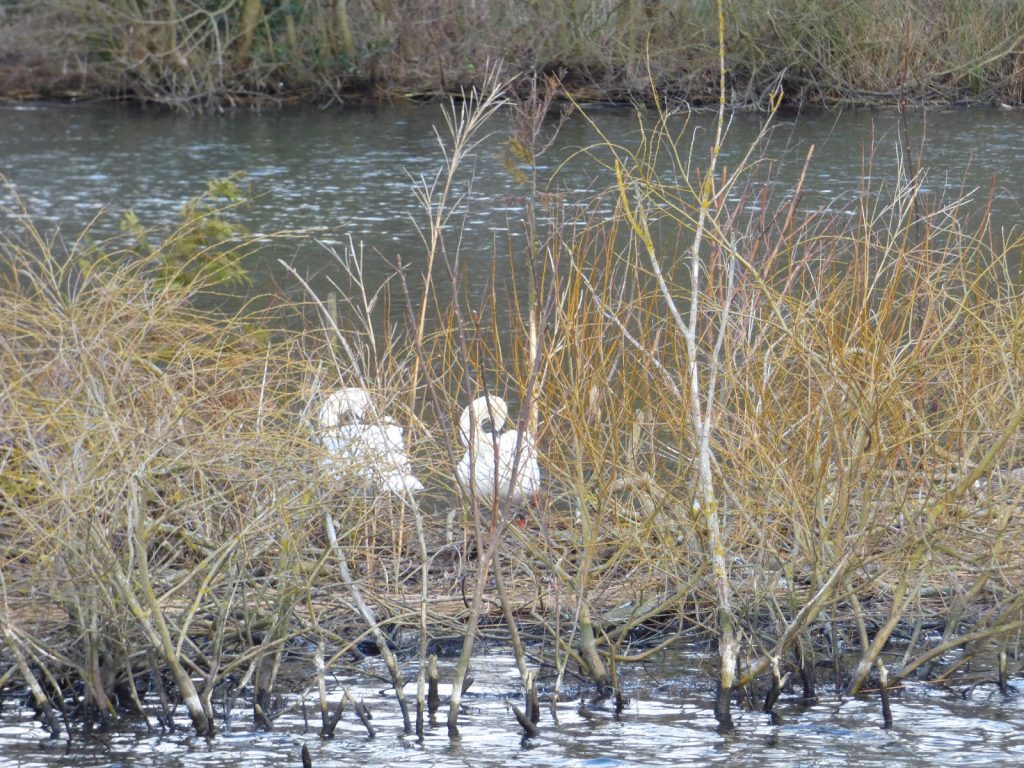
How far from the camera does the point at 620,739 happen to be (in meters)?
5.09

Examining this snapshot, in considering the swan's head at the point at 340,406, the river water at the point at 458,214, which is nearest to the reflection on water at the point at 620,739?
the river water at the point at 458,214

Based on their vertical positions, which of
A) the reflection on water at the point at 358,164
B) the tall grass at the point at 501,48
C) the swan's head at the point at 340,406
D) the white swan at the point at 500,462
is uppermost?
the tall grass at the point at 501,48

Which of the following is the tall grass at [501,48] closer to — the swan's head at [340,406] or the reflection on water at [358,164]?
the reflection on water at [358,164]

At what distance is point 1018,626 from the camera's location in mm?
4965

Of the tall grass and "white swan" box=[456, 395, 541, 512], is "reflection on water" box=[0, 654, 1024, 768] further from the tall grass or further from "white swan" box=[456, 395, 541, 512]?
the tall grass

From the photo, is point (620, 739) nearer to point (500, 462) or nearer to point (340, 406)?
point (340, 406)

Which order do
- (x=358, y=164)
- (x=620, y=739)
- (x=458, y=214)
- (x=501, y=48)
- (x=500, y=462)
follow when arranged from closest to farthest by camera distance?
(x=620, y=739), (x=500, y=462), (x=458, y=214), (x=358, y=164), (x=501, y=48)

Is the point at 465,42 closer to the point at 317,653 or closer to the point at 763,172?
the point at 763,172

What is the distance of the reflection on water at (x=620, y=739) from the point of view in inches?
193

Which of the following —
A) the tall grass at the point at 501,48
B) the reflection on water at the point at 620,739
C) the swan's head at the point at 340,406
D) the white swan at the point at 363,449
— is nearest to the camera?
the reflection on water at the point at 620,739

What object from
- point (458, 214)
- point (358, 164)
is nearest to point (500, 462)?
point (458, 214)

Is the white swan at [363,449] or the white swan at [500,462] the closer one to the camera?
the white swan at [363,449]

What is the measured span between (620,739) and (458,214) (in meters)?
12.2

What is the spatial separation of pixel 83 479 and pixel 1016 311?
307cm
